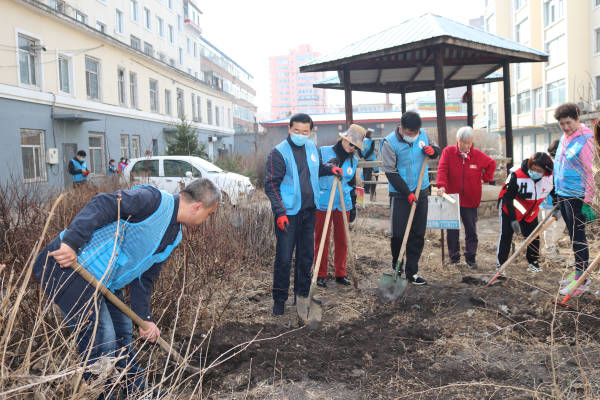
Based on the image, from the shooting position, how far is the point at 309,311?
3859 millimetres

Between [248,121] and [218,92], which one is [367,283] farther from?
[248,121]

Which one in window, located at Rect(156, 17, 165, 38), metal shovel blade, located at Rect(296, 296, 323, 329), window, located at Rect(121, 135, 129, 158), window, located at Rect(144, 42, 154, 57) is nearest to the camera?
metal shovel blade, located at Rect(296, 296, 323, 329)

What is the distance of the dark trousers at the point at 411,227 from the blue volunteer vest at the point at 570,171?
1.21m

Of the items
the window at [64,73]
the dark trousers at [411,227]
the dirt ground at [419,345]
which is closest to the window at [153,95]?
the window at [64,73]

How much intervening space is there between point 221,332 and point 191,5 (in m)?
37.8

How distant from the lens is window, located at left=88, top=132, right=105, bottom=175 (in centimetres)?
1853

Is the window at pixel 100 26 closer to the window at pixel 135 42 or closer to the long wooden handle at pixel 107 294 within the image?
the window at pixel 135 42

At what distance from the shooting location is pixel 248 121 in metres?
63.7

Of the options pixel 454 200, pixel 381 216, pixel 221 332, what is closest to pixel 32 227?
pixel 221 332

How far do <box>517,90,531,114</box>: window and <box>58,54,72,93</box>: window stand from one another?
29.5 metres

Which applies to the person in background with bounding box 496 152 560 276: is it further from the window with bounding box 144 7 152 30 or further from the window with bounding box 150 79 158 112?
the window with bounding box 144 7 152 30

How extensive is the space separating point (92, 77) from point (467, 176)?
17.4 meters

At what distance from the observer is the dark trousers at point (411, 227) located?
4.83 meters

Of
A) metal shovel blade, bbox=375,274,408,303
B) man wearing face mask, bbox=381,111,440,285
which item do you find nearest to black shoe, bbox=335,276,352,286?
man wearing face mask, bbox=381,111,440,285
